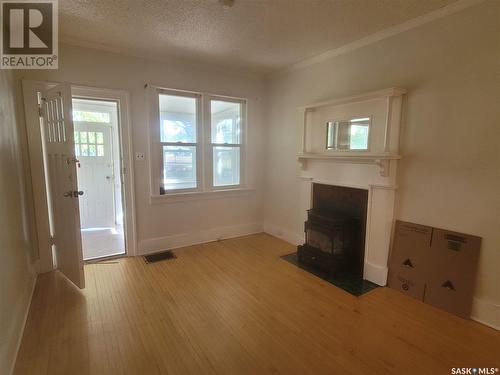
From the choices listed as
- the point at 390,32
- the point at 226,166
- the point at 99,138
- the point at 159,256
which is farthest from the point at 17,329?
the point at 390,32

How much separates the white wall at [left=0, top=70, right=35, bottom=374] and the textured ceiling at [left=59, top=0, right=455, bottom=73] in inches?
36.4

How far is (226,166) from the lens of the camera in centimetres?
417

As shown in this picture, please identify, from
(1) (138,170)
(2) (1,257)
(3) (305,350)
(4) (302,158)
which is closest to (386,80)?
(4) (302,158)

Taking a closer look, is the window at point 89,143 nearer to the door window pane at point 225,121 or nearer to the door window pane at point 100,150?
the door window pane at point 100,150

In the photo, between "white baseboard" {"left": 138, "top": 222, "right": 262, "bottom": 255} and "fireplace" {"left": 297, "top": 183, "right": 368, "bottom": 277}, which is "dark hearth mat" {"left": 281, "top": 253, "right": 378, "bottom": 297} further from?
"white baseboard" {"left": 138, "top": 222, "right": 262, "bottom": 255}

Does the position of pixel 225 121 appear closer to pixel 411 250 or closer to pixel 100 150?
pixel 100 150

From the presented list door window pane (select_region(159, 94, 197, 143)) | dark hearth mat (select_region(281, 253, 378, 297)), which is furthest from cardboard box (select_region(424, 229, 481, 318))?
door window pane (select_region(159, 94, 197, 143))

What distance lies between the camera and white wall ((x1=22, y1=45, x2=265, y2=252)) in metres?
2.97

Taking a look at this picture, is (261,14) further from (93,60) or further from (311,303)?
(311,303)

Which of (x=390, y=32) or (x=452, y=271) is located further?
(x=390, y=32)

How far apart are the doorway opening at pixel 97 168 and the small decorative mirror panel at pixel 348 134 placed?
11.1 feet

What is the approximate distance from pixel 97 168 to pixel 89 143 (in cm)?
44

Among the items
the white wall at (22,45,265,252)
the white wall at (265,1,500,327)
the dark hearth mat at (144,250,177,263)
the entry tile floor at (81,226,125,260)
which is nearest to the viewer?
the white wall at (265,1,500,327)

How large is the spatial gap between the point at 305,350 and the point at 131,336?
4.15 ft
